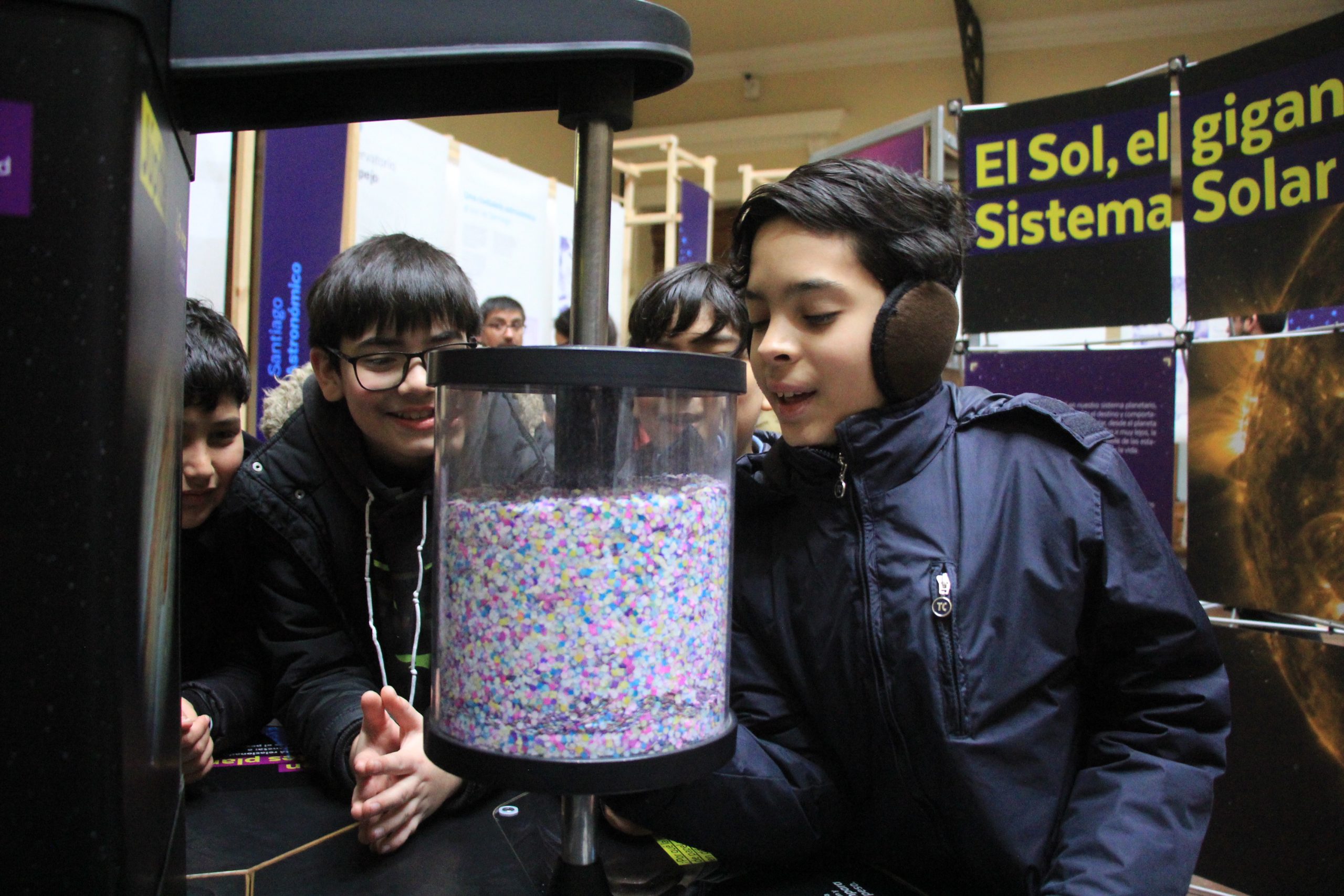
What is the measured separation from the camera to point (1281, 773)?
1823mm

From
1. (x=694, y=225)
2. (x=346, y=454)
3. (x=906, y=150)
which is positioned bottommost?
(x=346, y=454)

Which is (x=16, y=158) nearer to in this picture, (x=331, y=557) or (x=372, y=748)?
(x=372, y=748)

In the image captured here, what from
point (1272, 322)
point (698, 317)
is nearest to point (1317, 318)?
point (1272, 322)

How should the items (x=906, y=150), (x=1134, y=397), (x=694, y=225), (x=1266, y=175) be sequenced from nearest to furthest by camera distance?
1. (x=1266, y=175)
2. (x=1134, y=397)
3. (x=906, y=150)
4. (x=694, y=225)

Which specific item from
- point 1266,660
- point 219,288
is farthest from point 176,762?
point 219,288

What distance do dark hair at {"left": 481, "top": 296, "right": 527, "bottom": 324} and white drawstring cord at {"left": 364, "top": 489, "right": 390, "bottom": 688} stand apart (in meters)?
2.51

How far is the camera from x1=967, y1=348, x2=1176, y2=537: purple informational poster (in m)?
2.00

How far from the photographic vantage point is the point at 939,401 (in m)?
0.88

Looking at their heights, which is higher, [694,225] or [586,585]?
[694,225]

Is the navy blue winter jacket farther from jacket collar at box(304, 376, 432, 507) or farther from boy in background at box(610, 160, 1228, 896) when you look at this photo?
jacket collar at box(304, 376, 432, 507)

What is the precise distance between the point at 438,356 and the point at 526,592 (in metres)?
0.13

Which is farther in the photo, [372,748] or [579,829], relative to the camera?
[372,748]

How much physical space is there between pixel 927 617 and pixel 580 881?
386 mm

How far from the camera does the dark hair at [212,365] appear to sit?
1.19 meters
